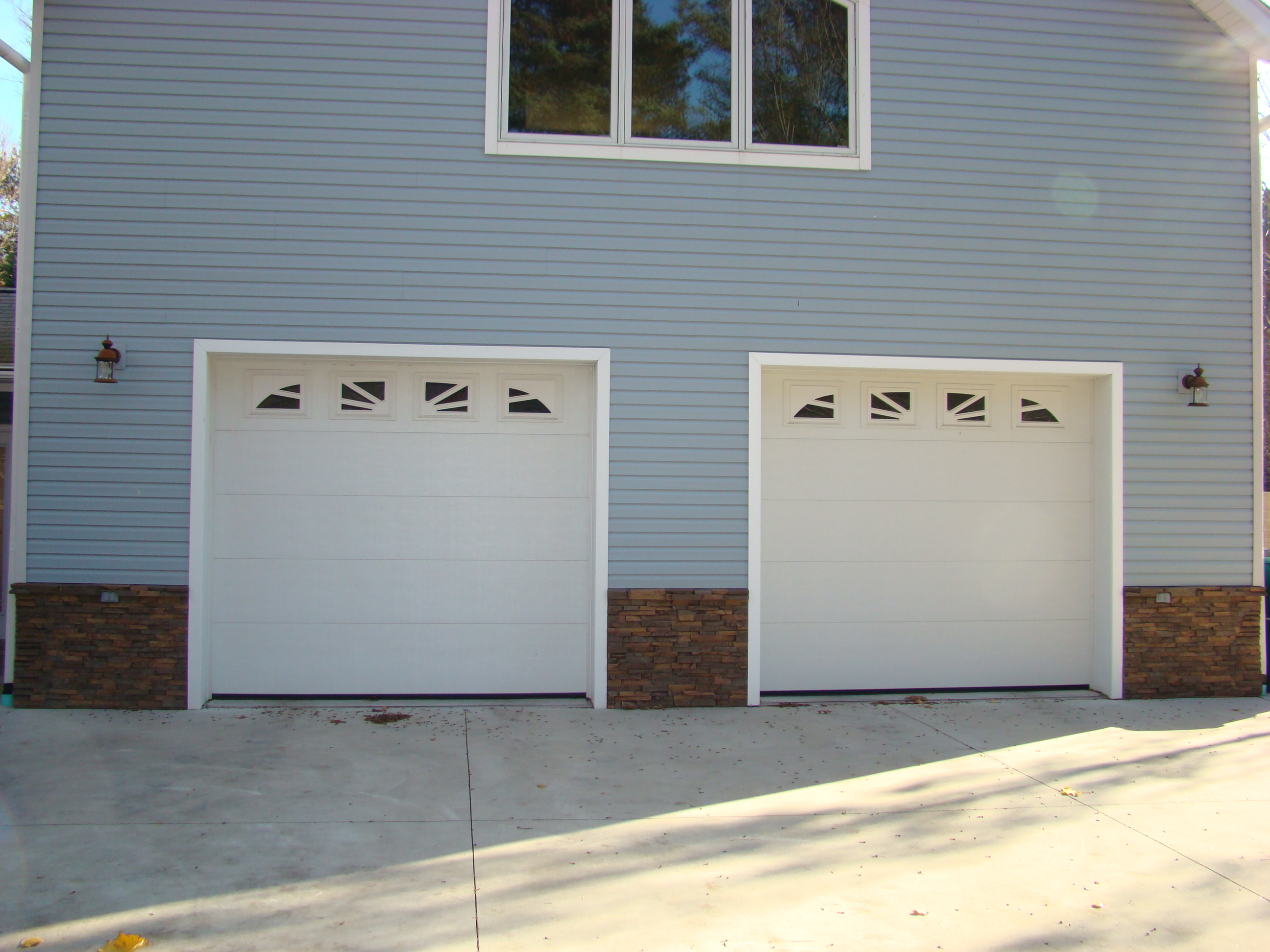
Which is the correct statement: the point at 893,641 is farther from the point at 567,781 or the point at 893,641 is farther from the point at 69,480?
the point at 69,480

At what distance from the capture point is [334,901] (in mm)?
3422

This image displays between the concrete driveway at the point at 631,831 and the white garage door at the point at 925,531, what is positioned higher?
the white garage door at the point at 925,531

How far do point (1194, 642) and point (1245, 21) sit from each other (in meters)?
4.53

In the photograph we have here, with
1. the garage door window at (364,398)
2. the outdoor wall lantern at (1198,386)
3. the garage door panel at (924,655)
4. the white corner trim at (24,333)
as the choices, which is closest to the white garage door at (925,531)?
the garage door panel at (924,655)

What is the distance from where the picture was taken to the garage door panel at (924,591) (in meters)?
6.65

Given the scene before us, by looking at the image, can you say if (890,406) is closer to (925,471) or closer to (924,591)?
(925,471)

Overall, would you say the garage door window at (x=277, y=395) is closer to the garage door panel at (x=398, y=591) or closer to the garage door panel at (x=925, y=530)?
the garage door panel at (x=398, y=591)

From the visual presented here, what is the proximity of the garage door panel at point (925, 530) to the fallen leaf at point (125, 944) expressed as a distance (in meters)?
4.50

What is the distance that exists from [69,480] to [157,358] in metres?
0.97

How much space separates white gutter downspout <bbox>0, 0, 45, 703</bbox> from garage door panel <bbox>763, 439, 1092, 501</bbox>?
16.2 feet

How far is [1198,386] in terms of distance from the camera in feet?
21.7

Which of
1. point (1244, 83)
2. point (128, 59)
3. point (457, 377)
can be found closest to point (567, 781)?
point (457, 377)

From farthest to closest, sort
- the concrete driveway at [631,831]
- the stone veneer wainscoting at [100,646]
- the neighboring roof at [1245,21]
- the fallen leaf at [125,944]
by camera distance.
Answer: the neighboring roof at [1245,21]
the stone veneer wainscoting at [100,646]
the concrete driveway at [631,831]
the fallen leaf at [125,944]

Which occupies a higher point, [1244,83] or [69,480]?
[1244,83]
